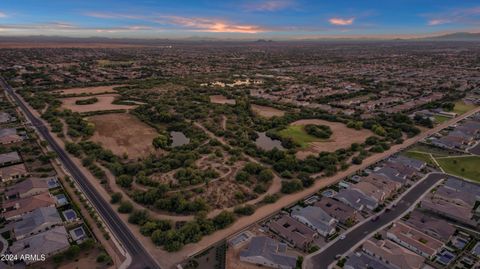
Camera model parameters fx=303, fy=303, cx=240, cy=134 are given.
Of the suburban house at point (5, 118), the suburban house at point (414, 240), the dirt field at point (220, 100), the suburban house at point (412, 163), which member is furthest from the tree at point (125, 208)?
the dirt field at point (220, 100)

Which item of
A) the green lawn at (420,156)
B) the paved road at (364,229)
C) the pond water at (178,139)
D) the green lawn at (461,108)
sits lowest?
the paved road at (364,229)

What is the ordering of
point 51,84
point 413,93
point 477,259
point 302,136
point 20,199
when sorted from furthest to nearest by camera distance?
1. point 51,84
2. point 413,93
3. point 302,136
4. point 20,199
5. point 477,259

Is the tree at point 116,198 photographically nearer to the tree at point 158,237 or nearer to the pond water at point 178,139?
the tree at point 158,237

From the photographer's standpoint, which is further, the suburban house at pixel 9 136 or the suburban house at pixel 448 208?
the suburban house at pixel 9 136

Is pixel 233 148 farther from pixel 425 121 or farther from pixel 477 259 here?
pixel 425 121

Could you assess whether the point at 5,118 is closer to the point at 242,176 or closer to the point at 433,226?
the point at 242,176

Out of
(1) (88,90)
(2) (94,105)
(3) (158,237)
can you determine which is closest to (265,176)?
(3) (158,237)

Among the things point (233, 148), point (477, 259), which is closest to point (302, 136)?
point (233, 148)
